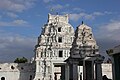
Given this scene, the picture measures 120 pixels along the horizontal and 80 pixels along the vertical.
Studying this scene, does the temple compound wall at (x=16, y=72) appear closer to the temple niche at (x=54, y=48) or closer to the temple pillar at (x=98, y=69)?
the temple niche at (x=54, y=48)

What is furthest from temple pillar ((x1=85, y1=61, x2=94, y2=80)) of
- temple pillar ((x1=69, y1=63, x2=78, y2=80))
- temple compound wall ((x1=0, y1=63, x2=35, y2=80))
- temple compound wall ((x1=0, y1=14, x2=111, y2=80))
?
temple compound wall ((x1=0, y1=63, x2=35, y2=80))

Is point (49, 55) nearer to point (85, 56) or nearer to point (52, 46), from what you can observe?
point (52, 46)

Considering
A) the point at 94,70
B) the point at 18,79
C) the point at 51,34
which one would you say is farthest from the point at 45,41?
the point at 94,70

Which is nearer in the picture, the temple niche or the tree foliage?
the temple niche

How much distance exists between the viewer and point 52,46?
58.8 meters

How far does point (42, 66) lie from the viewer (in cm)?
5803

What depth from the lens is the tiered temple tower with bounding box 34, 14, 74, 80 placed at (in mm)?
57375

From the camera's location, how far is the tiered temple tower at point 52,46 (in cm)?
5738

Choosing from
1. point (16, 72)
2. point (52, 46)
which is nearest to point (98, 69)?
point (52, 46)

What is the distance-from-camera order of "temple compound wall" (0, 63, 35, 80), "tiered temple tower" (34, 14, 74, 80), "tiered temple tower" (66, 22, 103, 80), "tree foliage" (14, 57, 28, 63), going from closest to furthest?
1. "tiered temple tower" (66, 22, 103, 80)
2. "tiered temple tower" (34, 14, 74, 80)
3. "temple compound wall" (0, 63, 35, 80)
4. "tree foliage" (14, 57, 28, 63)

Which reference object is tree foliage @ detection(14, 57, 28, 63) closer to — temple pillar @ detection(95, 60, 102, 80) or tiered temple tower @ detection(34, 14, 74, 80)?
tiered temple tower @ detection(34, 14, 74, 80)

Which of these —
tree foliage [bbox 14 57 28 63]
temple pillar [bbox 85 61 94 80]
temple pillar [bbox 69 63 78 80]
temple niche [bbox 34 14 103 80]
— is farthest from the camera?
A: tree foliage [bbox 14 57 28 63]

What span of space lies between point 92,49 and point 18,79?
96.5 ft

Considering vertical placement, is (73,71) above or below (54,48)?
below
